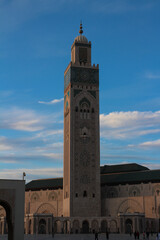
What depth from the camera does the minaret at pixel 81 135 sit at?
67.9 metres

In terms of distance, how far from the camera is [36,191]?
81.4m

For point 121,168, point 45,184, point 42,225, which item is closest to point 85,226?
point 42,225

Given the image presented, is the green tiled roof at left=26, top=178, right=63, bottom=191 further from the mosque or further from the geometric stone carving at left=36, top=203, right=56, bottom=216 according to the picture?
the geometric stone carving at left=36, top=203, right=56, bottom=216

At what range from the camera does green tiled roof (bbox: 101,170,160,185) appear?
222ft

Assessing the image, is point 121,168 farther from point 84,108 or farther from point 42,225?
point 42,225

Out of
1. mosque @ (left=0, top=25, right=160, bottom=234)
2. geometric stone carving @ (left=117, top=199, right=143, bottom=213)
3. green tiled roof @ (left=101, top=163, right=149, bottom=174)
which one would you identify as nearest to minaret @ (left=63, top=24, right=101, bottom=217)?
mosque @ (left=0, top=25, right=160, bottom=234)

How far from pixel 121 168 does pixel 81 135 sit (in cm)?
1425

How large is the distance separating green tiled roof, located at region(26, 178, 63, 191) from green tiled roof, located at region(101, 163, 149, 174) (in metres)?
9.87

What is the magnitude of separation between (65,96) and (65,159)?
12.9 m

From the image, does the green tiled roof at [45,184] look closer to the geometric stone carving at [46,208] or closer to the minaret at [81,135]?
the geometric stone carving at [46,208]

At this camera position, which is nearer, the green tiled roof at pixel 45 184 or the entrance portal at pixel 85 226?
the entrance portal at pixel 85 226

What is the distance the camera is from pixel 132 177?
7119cm

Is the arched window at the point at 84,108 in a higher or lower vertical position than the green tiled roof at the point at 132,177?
higher

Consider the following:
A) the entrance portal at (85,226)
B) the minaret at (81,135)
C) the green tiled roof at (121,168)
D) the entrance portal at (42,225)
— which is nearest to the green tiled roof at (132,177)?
the green tiled roof at (121,168)
